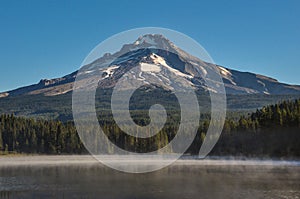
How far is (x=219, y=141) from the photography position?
3162 inches

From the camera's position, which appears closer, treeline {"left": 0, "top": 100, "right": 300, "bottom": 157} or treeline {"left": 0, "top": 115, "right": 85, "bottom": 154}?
treeline {"left": 0, "top": 100, "right": 300, "bottom": 157}

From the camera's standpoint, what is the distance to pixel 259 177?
4266 centimetres

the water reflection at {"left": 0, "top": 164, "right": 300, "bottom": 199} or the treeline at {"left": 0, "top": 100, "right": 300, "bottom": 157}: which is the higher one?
the treeline at {"left": 0, "top": 100, "right": 300, "bottom": 157}

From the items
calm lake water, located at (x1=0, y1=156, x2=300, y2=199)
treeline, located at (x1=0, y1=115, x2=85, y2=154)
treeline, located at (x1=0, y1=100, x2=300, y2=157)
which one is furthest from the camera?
treeline, located at (x1=0, y1=115, x2=85, y2=154)

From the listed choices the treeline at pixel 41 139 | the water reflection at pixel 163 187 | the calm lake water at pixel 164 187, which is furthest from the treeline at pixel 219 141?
the water reflection at pixel 163 187

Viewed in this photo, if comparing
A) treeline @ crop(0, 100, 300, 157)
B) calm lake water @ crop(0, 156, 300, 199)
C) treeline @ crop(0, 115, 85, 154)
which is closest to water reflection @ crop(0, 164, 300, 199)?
calm lake water @ crop(0, 156, 300, 199)

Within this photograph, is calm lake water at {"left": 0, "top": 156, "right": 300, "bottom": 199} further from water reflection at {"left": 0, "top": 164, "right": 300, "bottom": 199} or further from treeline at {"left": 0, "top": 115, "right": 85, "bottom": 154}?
treeline at {"left": 0, "top": 115, "right": 85, "bottom": 154}

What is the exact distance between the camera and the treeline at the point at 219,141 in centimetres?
6556

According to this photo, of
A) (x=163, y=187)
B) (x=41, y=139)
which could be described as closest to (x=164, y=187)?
(x=163, y=187)

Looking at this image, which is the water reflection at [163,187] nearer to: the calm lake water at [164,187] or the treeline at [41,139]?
the calm lake water at [164,187]

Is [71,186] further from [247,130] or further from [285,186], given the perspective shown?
[247,130]

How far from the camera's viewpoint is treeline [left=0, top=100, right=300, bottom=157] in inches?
2581

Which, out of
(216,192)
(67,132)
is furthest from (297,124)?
(67,132)

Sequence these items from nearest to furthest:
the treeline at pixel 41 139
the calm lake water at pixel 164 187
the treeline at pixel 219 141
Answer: the calm lake water at pixel 164 187
the treeline at pixel 219 141
the treeline at pixel 41 139
